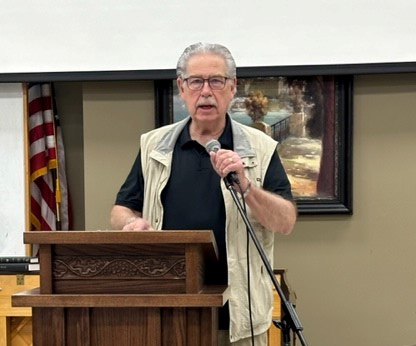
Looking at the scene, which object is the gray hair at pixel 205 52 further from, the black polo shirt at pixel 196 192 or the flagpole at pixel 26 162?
the flagpole at pixel 26 162

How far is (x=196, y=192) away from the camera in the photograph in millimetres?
2049

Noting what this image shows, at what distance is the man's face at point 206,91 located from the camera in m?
2.03

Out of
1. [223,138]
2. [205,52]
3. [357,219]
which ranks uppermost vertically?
[205,52]

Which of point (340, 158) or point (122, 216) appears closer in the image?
point (122, 216)

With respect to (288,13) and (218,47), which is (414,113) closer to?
(288,13)

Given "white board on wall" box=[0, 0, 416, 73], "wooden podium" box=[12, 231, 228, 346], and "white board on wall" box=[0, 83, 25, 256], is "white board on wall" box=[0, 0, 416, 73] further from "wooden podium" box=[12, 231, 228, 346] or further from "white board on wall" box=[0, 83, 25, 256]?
"wooden podium" box=[12, 231, 228, 346]

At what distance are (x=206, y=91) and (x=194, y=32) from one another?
53.2 inches

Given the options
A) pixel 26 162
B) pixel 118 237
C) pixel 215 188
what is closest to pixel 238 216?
pixel 215 188

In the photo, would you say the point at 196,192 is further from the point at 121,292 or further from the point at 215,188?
the point at 121,292

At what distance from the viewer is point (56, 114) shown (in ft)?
11.8

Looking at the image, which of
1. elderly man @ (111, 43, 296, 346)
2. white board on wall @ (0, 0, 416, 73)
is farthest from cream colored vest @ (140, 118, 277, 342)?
white board on wall @ (0, 0, 416, 73)

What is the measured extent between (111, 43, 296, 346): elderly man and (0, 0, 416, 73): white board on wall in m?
1.22

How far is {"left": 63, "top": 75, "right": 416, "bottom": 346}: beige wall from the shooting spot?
3.32 metres

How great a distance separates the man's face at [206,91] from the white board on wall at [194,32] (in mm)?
1250
